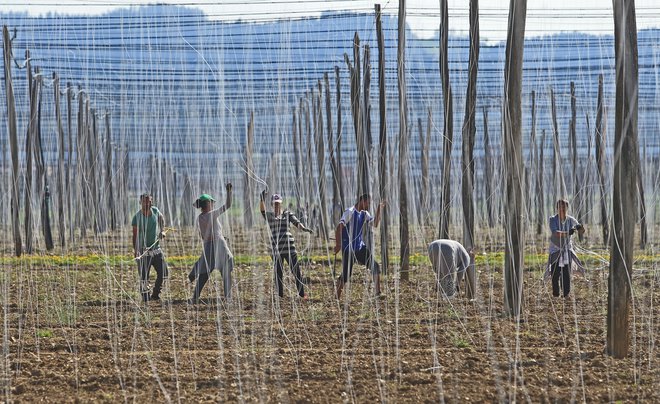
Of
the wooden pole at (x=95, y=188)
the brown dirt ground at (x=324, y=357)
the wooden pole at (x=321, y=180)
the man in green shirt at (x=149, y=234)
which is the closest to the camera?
the brown dirt ground at (x=324, y=357)

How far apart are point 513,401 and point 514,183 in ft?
9.60

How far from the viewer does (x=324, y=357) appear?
590 centimetres

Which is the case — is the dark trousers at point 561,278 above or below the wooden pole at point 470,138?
below

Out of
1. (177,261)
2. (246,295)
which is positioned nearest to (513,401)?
(246,295)

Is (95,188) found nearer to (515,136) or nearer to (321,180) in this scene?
(321,180)

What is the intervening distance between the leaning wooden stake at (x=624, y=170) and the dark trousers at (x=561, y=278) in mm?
3170

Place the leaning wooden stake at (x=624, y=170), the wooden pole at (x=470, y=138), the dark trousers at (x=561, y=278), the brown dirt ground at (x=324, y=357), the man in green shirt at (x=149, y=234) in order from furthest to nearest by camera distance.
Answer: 1. the man in green shirt at (x=149, y=234)
2. the dark trousers at (x=561, y=278)
3. the wooden pole at (x=470, y=138)
4. the leaning wooden stake at (x=624, y=170)
5. the brown dirt ground at (x=324, y=357)

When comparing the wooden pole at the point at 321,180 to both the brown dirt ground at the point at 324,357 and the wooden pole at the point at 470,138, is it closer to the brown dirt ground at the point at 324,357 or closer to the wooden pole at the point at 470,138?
the brown dirt ground at the point at 324,357


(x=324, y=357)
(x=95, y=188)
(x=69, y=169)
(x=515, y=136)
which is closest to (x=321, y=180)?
(x=95, y=188)

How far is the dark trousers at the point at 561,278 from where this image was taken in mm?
8734

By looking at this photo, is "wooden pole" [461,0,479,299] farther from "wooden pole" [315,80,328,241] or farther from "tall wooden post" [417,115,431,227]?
"wooden pole" [315,80,328,241]

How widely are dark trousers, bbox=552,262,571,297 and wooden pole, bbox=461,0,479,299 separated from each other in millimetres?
836

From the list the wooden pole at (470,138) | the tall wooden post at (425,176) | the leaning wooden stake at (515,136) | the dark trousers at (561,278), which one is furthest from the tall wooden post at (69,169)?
the dark trousers at (561,278)

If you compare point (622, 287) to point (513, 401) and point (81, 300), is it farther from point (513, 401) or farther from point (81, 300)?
point (81, 300)
